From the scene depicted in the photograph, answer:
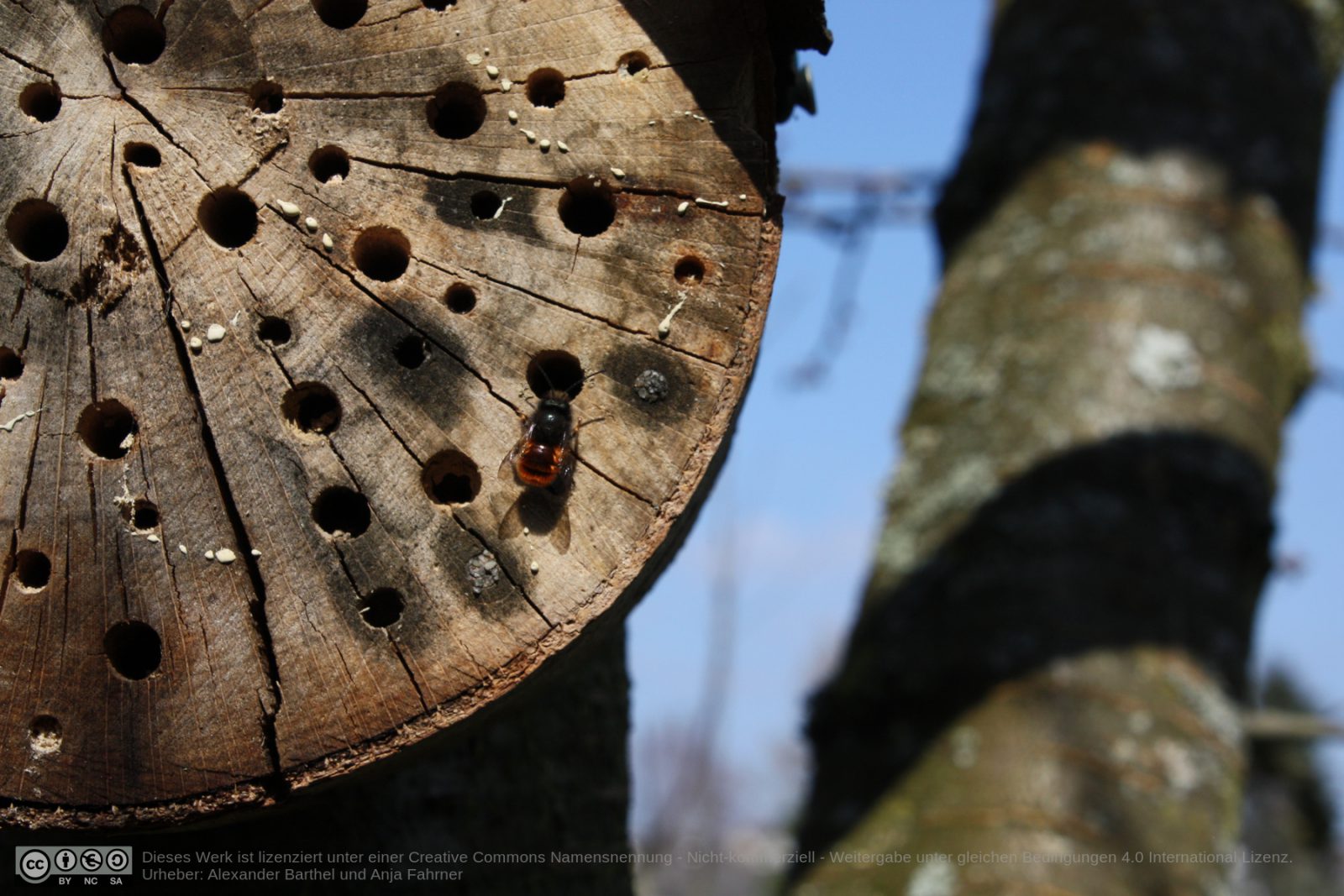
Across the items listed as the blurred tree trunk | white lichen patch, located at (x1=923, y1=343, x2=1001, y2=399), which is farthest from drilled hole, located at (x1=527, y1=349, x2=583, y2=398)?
white lichen patch, located at (x1=923, y1=343, x2=1001, y2=399)

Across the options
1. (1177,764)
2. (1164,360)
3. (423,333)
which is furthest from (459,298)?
(1164,360)

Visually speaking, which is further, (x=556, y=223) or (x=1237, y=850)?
(x=1237, y=850)

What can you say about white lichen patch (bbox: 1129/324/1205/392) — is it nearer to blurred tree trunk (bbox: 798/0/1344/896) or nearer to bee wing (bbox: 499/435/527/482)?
blurred tree trunk (bbox: 798/0/1344/896)

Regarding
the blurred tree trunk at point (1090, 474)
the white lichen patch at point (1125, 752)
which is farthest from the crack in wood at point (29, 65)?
the white lichen patch at point (1125, 752)

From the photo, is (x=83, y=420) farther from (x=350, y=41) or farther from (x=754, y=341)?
(x=754, y=341)

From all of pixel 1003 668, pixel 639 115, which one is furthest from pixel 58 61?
pixel 1003 668

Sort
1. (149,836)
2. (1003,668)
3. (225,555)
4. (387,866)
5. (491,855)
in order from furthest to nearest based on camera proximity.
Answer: (1003,668)
(491,855)
(387,866)
(149,836)
(225,555)

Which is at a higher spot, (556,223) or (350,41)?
(350,41)

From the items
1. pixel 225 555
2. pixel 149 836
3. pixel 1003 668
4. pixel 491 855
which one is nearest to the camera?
pixel 225 555
